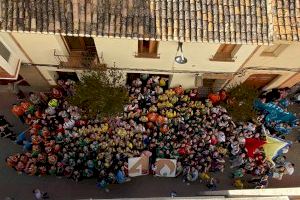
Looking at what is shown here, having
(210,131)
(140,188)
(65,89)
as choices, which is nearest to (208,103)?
(210,131)

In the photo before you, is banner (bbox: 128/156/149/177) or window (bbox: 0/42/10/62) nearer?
window (bbox: 0/42/10/62)


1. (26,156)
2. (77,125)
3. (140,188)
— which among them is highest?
(77,125)

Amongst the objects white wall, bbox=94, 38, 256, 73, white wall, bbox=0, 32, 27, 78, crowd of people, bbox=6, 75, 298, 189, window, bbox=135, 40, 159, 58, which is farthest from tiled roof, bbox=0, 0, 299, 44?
crowd of people, bbox=6, 75, 298, 189

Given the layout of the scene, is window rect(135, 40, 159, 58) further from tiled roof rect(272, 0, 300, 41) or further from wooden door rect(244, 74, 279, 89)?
wooden door rect(244, 74, 279, 89)

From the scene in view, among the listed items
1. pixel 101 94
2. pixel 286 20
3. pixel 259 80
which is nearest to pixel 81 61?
pixel 101 94

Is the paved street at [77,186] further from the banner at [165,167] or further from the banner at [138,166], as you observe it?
the banner at [138,166]

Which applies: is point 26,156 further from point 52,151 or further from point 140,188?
point 140,188
